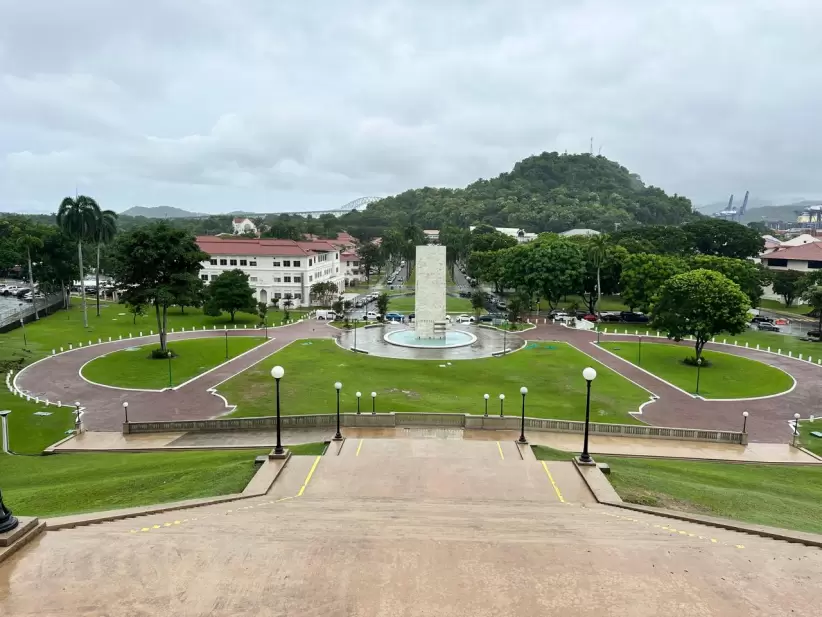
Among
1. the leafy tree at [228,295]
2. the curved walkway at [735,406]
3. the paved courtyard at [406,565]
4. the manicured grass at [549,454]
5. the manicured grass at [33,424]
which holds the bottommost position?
the manicured grass at [33,424]

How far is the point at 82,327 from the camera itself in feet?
204

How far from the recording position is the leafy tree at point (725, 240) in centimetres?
10069

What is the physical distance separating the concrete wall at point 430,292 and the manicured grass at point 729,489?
33.7m

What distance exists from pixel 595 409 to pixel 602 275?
46082 millimetres

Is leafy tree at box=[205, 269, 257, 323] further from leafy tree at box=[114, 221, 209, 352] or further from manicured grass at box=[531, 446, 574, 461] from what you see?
manicured grass at box=[531, 446, 574, 461]

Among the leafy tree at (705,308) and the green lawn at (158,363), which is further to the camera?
the leafy tree at (705,308)

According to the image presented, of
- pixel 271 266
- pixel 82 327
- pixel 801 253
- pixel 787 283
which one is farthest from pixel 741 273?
pixel 82 327

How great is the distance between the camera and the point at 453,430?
26906 mm

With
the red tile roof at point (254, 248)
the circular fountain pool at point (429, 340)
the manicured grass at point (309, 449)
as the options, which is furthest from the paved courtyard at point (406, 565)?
the red tile roof at point (254, 248)

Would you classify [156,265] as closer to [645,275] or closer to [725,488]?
[725,488]

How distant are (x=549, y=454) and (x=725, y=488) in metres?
6.24

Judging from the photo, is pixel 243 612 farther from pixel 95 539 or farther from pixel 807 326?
pixel 807 326

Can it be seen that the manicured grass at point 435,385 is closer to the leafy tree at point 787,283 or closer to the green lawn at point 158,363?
the green lawn at point 158,363

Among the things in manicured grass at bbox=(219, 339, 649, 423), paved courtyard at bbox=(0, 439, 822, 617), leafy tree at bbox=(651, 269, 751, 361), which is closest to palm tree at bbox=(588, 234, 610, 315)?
leafy tree at bbox=(651, 269, 751, 361)
